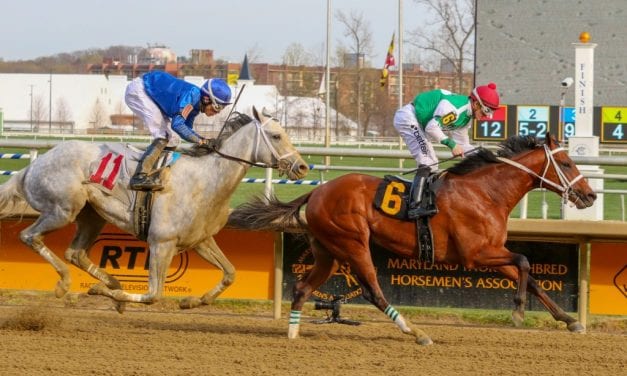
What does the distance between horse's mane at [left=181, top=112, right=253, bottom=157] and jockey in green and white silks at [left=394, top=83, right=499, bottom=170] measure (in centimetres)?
115

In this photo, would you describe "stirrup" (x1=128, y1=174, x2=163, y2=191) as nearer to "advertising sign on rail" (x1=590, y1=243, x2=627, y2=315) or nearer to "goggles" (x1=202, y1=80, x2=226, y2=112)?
"goggles" (x1=202, y1=80, x2=226, y2=112)

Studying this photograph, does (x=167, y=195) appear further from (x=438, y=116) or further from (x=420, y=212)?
(x=438, y=116)

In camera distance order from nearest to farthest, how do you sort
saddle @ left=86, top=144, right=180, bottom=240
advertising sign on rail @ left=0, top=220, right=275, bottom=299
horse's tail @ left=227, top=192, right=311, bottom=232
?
saddle @ left=86, top=144, right=180, bottom=240
horse's tail @ left=227, top=192, right=311, bottom=232
advertising sign on rail @ left=0, top=220, right=275, bottom=299

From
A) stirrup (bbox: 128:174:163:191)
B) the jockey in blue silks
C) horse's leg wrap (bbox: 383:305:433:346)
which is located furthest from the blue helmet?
horse's leg wrap (bbox: 383:305:433:346)

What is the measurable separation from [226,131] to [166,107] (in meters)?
0.48

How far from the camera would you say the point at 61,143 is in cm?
849

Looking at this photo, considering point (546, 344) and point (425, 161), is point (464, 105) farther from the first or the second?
point (546, 344)

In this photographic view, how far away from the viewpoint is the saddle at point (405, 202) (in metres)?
7.61

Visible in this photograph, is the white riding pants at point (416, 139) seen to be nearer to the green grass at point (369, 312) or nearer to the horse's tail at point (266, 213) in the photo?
the horse's tail at point (266, 213)

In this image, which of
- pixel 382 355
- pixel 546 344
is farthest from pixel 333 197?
pixel 546 344

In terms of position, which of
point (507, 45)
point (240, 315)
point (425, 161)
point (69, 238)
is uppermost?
point (507, 45)

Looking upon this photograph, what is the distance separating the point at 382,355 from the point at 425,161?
5.44 ft

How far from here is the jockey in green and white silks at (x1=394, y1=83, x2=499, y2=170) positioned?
775 centimetres

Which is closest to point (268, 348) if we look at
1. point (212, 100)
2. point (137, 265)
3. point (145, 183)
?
point (145, 183)
